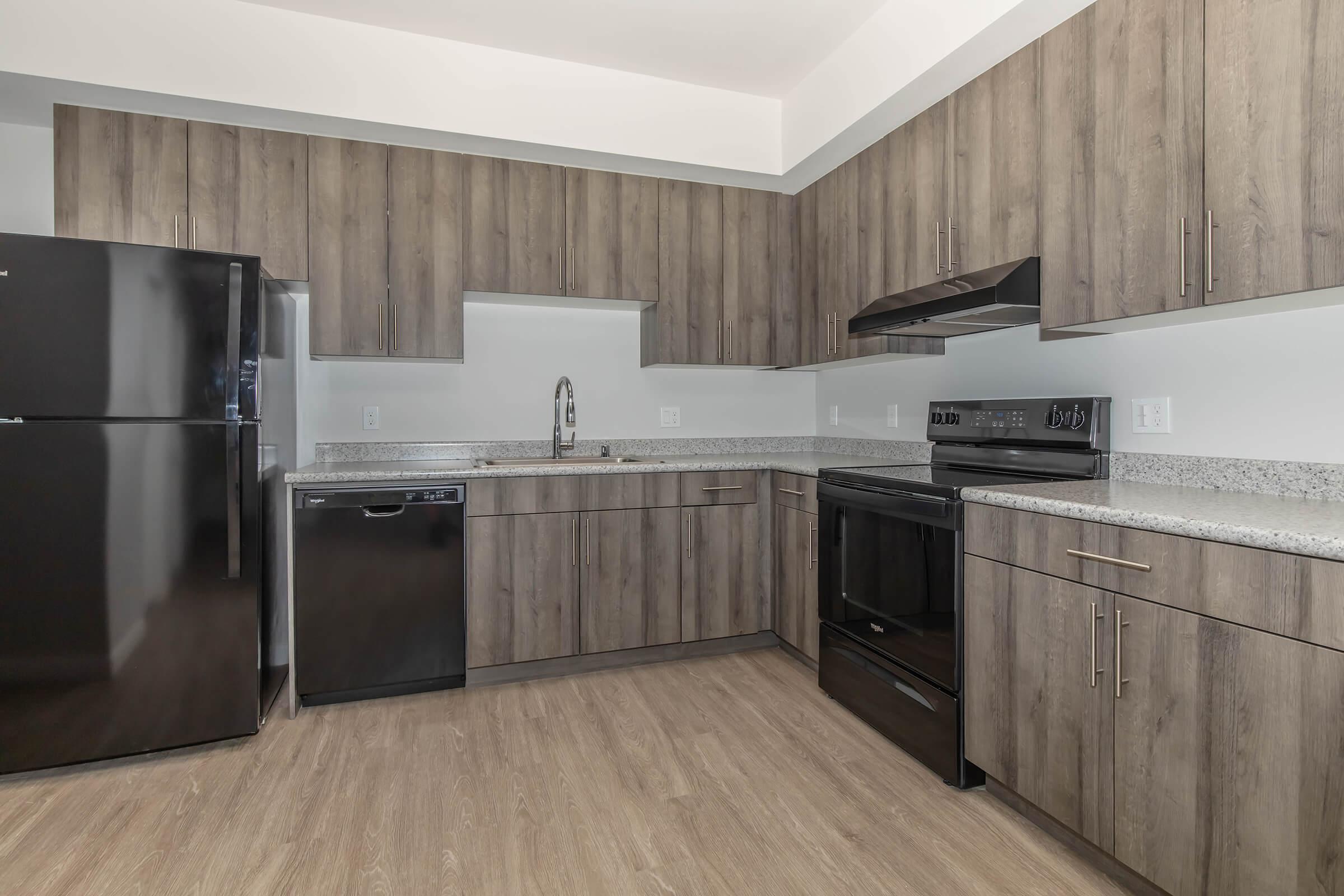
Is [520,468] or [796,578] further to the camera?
[796,578]

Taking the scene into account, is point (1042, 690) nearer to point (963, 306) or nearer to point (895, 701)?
point (895, 701)

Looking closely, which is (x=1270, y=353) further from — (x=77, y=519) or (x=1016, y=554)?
(x=77, y=519)

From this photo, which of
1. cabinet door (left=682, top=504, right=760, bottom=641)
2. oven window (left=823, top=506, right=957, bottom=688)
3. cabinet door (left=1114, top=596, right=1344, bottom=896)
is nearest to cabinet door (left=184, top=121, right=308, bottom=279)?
cabinet door (left=682, top=504, right=760, bottom=641)

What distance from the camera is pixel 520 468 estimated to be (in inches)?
109

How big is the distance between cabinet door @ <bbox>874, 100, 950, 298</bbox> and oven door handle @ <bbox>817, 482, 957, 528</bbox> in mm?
836

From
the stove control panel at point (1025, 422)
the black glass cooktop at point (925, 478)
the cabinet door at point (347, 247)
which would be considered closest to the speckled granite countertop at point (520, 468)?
the black glass cooktop at point (925, 478)

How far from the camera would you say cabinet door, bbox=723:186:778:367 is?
3363 mm

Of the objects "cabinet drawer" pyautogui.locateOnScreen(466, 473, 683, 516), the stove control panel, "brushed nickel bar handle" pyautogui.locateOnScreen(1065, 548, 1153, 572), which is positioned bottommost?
"brushed nickel bar handle" pyautogui.locateOnScreen(1065, 548, 1153, 572)

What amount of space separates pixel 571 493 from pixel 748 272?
4.87 ft

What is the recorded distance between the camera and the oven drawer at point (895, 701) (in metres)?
2.00

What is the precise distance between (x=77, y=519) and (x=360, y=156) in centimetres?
169

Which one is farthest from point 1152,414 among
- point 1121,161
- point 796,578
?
point 796,578

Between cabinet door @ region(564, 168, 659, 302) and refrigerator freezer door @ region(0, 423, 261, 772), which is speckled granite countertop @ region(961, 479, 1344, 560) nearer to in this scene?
cabinet door @ region(564, 168, 659, 302)

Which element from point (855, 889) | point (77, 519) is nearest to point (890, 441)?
point (855, 889)
